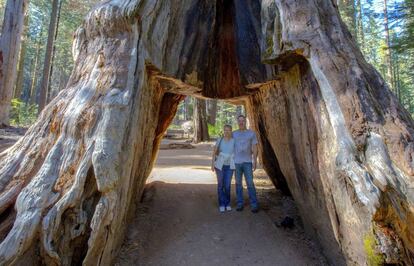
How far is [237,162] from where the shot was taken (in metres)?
5.52

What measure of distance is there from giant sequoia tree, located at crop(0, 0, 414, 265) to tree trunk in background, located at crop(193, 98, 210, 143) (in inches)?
396

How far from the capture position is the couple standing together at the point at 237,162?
5492mm

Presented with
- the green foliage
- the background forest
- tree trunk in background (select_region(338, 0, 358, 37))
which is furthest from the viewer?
tree trunk in background (select_region(338, 0, 358, 37))

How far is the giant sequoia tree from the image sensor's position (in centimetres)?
284

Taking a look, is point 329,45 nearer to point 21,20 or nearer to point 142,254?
point 142,254

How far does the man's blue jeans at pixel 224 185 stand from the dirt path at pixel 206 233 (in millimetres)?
201

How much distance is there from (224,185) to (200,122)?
10634 millimetres

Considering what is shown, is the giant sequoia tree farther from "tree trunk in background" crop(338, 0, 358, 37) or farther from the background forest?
"tree trunk in background" crop(338, 0, 358, 37)

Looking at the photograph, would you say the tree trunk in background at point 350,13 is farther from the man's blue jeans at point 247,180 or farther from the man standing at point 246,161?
the man's blue jeans at point 247,180

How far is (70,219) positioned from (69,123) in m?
1.06

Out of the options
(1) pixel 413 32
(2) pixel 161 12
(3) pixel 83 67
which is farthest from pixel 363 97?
(1) pixel 413 32

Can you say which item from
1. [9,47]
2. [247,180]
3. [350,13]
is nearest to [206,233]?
[247,180]

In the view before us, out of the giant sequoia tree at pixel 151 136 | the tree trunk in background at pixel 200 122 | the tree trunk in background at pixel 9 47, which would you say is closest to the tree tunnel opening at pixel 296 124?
the giant sequoia tree at pixel 151 136

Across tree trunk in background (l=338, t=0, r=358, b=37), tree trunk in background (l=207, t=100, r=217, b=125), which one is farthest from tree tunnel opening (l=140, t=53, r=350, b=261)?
tree trunk in background (l=338, t=0, r=358, b=37)
